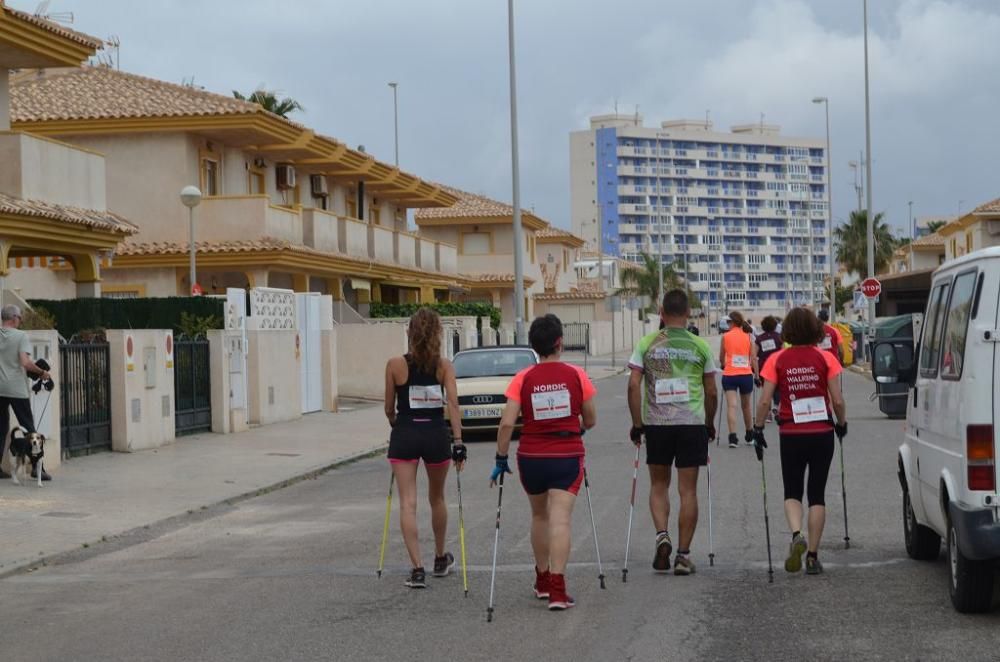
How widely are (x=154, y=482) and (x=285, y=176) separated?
80.0 feet

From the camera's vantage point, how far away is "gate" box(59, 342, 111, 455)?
1909cm

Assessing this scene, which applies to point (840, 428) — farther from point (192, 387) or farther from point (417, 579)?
point (192, 387)

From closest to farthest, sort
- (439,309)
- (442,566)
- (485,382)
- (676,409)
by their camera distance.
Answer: (676,409)
(442,566)
(485,382)
(439,309)

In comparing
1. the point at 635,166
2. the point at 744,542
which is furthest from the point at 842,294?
the point at 744,542

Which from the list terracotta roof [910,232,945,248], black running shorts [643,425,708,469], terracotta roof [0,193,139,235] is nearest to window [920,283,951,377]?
black running shorts [643,425,708,469]

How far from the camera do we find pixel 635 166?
156 meters

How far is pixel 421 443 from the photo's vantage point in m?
9.98

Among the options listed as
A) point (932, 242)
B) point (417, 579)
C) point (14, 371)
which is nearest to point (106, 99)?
point (14, 371)

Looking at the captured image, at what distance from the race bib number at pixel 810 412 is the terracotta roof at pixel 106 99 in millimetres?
27092

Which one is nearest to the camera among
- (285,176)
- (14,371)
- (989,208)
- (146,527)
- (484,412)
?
(146,527)

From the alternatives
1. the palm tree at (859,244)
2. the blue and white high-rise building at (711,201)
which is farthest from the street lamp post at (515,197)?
the blue and white high-rise building at (711,201)

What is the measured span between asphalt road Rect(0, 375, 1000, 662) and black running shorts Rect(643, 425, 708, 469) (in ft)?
2.59

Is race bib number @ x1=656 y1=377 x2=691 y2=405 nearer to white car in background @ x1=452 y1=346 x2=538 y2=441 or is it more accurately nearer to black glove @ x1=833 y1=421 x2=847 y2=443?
black glove @ x1=833 y1=421 x2=847 y2=443

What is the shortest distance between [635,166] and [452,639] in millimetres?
150337
